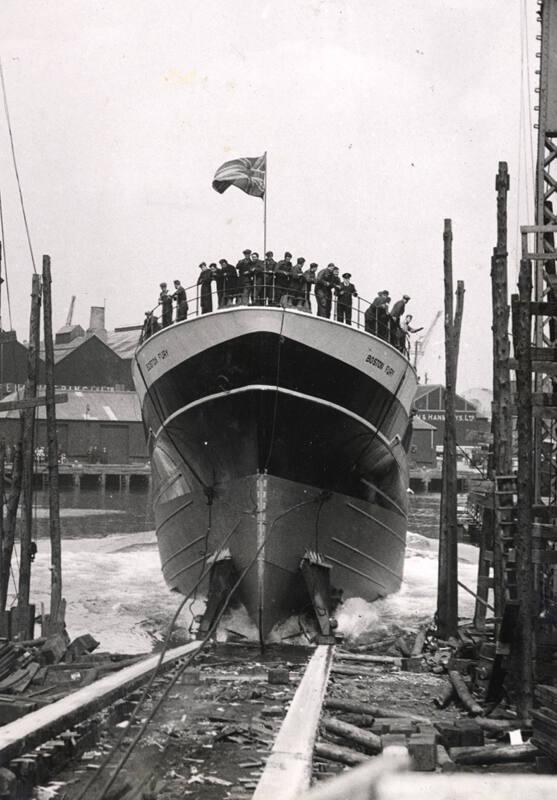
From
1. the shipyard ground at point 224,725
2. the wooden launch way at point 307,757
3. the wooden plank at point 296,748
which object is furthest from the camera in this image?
the shipyard ground at point 224,725

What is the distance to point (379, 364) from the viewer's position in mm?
13914

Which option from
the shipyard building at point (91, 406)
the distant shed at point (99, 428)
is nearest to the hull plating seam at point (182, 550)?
the shipyard building at point (91, 406)

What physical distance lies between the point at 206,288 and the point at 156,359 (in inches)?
54.2

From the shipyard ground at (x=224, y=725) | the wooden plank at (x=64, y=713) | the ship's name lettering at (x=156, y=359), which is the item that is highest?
the ship's name lettering at (x=156, y=359)

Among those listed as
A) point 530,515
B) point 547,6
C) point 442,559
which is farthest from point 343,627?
point 547,6

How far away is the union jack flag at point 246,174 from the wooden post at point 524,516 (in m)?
7.30

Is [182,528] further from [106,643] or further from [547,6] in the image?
[547,6]

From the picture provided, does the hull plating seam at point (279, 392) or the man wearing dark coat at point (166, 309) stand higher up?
the man wearing dark coat at point (166, 309)

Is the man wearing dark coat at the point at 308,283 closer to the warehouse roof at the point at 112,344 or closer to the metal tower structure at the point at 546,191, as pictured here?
the metal tower structure at the point at 546,191

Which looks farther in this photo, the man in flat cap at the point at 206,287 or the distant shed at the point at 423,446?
the distant shed at the point at 423,446

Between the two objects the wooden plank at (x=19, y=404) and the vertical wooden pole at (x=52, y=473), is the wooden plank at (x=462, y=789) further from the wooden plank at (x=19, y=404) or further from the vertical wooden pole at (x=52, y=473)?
the vertical wooden pole at (x=52, y=473)

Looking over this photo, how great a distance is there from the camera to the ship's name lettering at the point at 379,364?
536 inches

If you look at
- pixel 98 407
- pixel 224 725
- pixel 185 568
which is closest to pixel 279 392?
pixel 185 568

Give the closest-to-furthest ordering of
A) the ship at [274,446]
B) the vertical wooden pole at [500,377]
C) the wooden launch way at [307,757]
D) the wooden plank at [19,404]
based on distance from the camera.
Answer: the wooden launch way at [307,757]
the vertical wooden pole at [500,377]
the wooden plank at [19,404]
the ship at [274,446]
